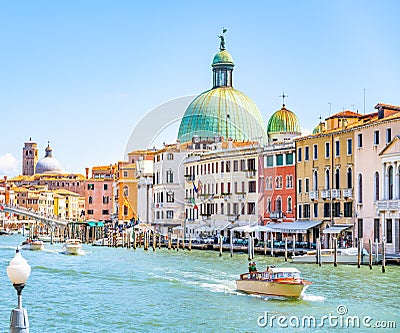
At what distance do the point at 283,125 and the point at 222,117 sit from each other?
10064 mm

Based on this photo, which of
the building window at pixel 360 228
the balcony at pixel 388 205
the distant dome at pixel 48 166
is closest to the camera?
the balcony at pixel 388 205

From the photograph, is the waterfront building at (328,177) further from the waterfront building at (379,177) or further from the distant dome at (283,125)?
the distant dome at (283,125)

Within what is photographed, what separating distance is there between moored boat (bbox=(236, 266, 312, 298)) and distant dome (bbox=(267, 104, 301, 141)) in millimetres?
29748

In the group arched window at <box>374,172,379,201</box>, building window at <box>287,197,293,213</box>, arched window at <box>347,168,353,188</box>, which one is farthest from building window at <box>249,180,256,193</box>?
arched window at <box>374,172,379,201</box>

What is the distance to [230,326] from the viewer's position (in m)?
16.7

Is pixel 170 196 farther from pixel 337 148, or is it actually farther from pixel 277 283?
pixel 277 283

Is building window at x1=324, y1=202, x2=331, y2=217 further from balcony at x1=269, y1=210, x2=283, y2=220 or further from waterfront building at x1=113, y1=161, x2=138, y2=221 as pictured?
waterfront building at x1=113, y1=161, x2=138, y2=221

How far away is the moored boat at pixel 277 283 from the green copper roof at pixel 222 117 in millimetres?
38411

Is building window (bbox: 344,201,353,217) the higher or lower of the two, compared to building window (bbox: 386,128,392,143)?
lower

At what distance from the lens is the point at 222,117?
60812mm

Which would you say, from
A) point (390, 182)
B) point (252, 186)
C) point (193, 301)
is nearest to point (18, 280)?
point (193, 301)

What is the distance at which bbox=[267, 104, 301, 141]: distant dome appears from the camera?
50969mm

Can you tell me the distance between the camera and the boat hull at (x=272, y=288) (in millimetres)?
20234

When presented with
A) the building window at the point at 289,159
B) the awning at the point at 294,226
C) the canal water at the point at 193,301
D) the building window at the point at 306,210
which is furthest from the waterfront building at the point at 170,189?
the canal water at the point at 193,301
